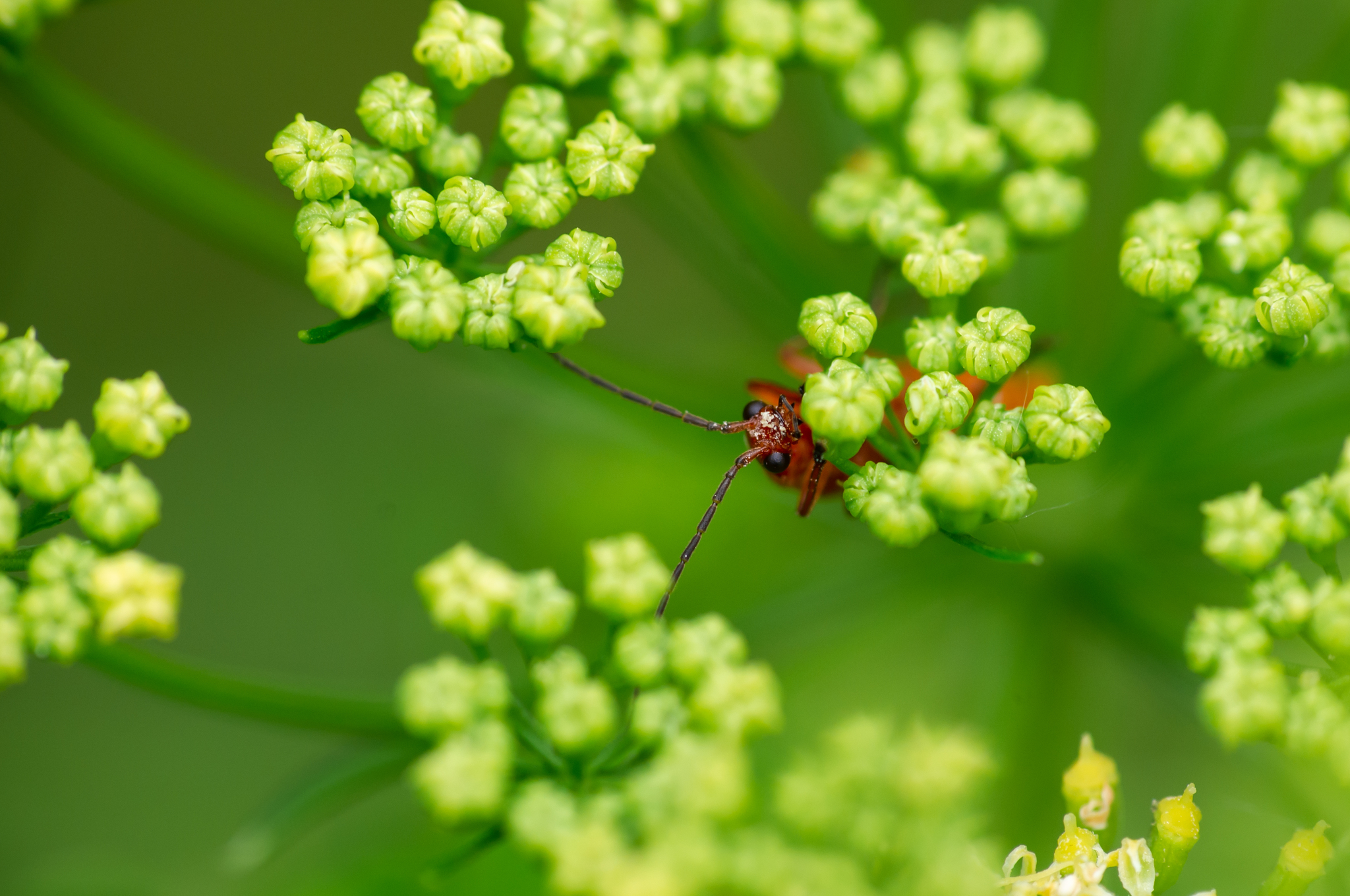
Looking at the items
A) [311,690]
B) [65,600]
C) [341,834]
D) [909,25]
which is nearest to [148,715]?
[341,834]

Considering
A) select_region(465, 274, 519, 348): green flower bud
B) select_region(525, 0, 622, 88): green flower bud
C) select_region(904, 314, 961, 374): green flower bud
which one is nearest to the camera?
select_region(465, 274, 519, 348): green flower bud

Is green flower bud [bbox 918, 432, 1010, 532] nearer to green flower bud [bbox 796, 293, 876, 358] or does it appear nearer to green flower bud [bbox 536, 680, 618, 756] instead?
green flower bud [bbox 796, 293, 876, 358]

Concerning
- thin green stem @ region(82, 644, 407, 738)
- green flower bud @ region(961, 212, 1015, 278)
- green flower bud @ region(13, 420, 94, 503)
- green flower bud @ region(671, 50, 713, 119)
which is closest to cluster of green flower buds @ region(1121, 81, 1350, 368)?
green flower bud @ region(961, 212, 1015, 278)

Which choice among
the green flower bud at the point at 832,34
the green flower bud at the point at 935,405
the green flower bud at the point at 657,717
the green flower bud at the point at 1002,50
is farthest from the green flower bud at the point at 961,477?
the green flower bud at the point at 1002,50

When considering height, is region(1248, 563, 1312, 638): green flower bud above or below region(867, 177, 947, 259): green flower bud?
below

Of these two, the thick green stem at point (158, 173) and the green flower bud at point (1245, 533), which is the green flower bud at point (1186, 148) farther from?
the thick green stem at point (158, 173)

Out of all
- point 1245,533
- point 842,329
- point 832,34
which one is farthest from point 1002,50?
point 1245,533

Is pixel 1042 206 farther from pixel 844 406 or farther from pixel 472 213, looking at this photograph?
pixel 472 213
